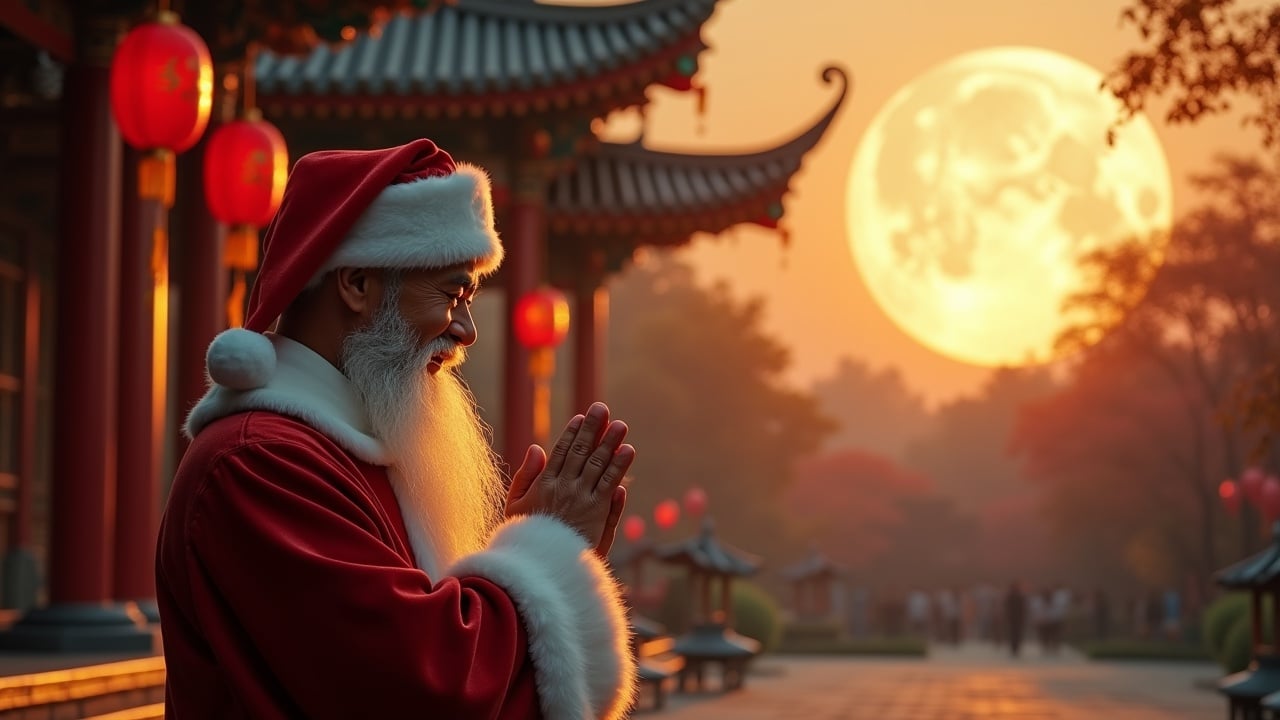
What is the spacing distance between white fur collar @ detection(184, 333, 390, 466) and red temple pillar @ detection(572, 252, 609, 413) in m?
15.5

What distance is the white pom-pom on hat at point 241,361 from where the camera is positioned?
2652mm

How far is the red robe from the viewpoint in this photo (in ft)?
7.86

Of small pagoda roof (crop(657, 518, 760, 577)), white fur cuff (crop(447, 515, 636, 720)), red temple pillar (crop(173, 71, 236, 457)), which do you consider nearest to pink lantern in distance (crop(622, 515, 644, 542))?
small pagoda roof (crop(657, 518, 760, 577))

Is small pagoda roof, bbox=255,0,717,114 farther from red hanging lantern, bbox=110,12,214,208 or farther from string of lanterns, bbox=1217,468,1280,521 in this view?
string of lanterns, bbox=1217,468,1280,521

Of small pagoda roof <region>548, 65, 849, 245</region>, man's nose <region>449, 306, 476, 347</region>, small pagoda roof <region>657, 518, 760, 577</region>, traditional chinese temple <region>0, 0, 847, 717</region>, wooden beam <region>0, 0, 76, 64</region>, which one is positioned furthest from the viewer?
→ small pagoda roof <region>657, 518, 760, 577</region>

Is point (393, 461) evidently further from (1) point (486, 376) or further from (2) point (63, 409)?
(1) point (486, 376)

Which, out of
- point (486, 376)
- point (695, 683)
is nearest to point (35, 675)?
point (695, 683)

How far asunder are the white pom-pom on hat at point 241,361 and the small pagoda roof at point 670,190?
14.4 metres

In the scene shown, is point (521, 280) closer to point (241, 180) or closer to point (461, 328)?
point (241, 180)

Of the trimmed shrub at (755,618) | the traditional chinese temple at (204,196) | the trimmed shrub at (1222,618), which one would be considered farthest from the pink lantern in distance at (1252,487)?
the traditional chinese temple at (204,196)

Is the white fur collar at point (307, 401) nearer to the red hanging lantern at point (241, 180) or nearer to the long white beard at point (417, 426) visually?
the long white beard at point (417, 426)

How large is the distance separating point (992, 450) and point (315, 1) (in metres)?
66.9

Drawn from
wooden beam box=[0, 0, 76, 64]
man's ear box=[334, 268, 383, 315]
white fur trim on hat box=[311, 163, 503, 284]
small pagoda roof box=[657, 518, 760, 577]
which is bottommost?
small pagoda roof box=[657, 518, 760, 577]

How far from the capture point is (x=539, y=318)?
15.4 meters
